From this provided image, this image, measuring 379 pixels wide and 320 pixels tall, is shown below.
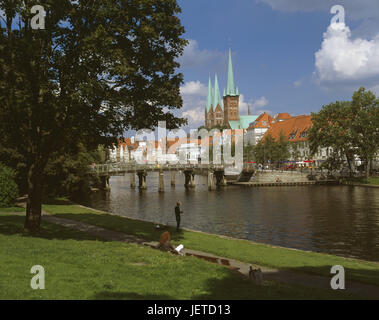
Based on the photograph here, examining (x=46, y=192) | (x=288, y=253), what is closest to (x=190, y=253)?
(x=288, y=253)

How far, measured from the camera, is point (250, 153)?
13525 centimetres

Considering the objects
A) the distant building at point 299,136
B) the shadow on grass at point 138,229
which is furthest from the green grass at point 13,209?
the distant building at point 299,136

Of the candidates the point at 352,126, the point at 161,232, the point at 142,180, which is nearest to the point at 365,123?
the point at 352,126

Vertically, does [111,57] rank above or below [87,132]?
above

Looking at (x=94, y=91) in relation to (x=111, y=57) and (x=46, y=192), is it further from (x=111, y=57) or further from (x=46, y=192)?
(x=46, y=192)

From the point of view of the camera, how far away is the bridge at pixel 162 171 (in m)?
80.8

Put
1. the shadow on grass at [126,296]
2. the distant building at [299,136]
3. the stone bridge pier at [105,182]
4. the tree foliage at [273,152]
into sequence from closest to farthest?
the shadow on grass at [126,296], the stone bridge pier at [105,182], the tree foliage at [273,152], the distant building at [299,136]

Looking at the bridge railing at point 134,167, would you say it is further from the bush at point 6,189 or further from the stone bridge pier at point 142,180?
the bush at point 6,189

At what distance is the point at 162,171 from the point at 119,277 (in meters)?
72.5

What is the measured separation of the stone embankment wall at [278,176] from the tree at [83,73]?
77.9 m

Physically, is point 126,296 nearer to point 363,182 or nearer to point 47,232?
point 47,232

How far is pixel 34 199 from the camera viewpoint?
18969 millimetres
